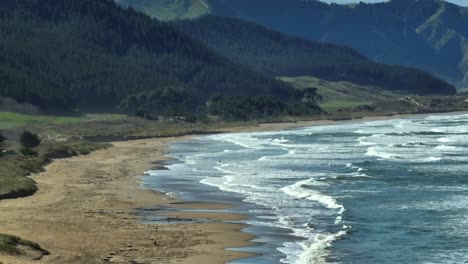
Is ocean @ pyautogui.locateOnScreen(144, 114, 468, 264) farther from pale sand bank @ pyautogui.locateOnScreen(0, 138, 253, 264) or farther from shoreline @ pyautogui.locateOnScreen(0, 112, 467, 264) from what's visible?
pale sand bank @ pyautogui.locateOnScreen(0, 138, 253, 264)

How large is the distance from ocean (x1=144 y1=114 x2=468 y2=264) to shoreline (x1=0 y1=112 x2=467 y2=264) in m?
1.79

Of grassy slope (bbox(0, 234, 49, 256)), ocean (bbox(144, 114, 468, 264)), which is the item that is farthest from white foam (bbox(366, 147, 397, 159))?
grassy slope (bbox(0, 234, 49, 256))

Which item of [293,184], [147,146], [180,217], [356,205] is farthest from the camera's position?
[147,146]

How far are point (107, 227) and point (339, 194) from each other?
19323 millimetres

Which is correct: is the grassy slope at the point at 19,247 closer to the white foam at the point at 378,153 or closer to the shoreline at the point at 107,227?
the shoreline at the point at 107,227

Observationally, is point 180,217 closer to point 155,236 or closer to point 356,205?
point 155,236

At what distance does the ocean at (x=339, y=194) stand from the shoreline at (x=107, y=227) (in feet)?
5.87

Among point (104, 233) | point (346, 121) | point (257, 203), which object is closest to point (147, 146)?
point (257, 203)

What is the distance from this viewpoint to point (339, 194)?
2194 inches

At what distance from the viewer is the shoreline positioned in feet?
112

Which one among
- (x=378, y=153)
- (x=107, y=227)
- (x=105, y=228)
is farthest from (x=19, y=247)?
(x=378, y=153)

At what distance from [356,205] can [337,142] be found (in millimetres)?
65574

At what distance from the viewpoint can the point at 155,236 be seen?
1503 inches

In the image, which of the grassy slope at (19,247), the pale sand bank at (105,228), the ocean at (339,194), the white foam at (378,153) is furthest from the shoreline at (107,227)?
the white foam at (378,153)
